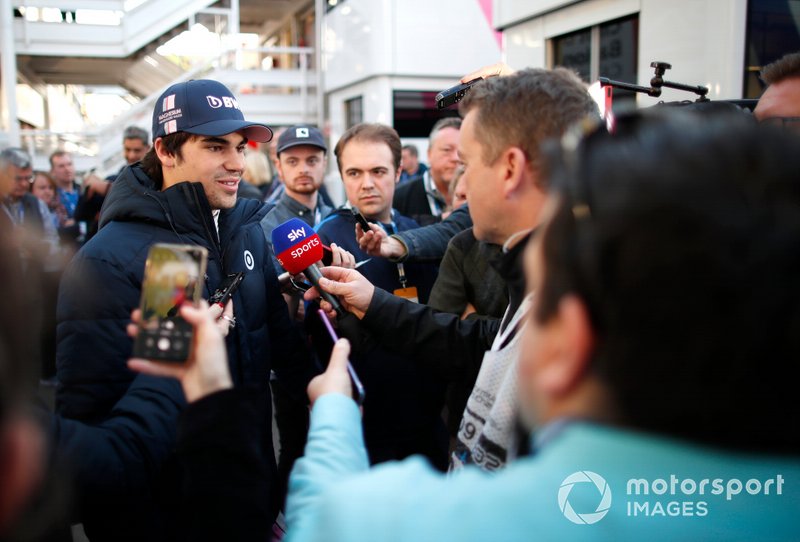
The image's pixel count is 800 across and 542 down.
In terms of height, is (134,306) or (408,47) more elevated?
(408,47)

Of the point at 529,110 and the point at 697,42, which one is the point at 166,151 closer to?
the point at 529,110

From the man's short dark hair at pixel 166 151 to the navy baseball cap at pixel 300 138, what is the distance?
6.59 feet

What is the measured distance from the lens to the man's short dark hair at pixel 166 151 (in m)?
2.41

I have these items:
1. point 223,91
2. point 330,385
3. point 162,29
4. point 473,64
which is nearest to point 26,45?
point 162,29

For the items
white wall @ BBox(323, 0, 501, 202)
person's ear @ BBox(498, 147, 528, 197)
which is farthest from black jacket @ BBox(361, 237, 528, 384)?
white wall @ BBox(323, 0, 501, 202)

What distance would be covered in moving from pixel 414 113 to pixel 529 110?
1102 centimetres

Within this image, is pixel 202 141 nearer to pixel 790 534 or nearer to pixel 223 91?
pixel 223 91

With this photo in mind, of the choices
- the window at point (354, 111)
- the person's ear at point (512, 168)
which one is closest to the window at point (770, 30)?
the person's ear at point (512, 168)

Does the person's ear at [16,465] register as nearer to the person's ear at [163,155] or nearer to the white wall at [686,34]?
the person's ear at [163,155]

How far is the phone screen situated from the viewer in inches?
50.1

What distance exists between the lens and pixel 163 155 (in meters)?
2.45

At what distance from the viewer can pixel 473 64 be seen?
12.8m

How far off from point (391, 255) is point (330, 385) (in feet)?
5.39

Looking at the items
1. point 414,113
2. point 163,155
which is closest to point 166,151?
point 163,155
